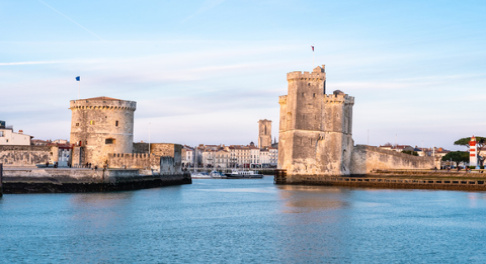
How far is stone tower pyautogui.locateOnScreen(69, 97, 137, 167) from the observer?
1729 inches

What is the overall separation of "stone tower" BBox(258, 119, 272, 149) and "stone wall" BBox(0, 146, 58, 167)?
124 meters

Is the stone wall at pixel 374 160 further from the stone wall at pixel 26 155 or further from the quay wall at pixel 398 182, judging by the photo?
the stone wall at pixel 26 155

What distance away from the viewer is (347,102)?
185 feet

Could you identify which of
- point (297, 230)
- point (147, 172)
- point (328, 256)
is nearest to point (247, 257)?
point (328, 256)

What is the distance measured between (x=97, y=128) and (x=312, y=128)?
18.9 m

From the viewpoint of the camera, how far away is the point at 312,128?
5369cm

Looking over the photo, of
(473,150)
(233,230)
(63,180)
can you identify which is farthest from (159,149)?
(473,150)

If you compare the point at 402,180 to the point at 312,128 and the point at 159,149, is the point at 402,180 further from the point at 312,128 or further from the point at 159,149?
the point at 159,149

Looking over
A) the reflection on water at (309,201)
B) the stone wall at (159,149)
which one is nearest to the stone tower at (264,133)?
the stone wall at (159,149)

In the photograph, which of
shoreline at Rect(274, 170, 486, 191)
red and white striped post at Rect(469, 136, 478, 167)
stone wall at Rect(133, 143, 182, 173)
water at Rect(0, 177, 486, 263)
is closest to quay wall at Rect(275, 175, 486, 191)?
shoreline at Rect(274, 170, 486, 191)

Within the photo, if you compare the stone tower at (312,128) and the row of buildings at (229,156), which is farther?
the row of buildings at (229,156)

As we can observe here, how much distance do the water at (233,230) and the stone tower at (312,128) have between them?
57.9ft

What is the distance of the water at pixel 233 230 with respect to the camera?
18.7m

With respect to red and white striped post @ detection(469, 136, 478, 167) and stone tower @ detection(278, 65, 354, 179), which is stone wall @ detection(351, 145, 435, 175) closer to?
stone tower @ detection(278, 65, 354, 179)
